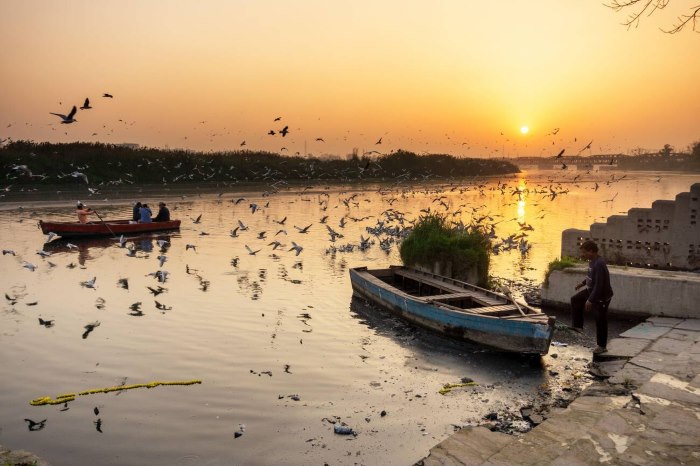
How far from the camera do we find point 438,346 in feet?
48.1

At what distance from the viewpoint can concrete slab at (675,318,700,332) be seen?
43.3 ft

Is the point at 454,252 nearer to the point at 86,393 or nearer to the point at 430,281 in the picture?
the point at 430,281

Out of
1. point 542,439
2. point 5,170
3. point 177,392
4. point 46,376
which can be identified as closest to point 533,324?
point 542,439

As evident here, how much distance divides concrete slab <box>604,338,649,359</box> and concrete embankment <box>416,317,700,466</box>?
438 mm

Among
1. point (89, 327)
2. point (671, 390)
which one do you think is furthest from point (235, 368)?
point (671, 390)

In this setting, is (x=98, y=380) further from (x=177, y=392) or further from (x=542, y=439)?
(x=542, y=439)

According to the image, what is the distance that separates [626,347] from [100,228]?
1219 inches

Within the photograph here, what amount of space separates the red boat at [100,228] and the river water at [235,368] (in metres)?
6.20

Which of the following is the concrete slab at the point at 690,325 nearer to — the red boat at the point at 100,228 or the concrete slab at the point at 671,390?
the concrete slab at the point at 671,390

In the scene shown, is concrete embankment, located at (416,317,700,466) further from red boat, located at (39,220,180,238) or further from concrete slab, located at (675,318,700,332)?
red boat, located at (39,220,180,238)

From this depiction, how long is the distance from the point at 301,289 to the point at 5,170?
70.9 m

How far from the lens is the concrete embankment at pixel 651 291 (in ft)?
46.0

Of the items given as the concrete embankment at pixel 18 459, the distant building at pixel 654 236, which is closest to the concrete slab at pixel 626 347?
the distant building at pixel 654 236

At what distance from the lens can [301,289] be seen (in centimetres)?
2183
